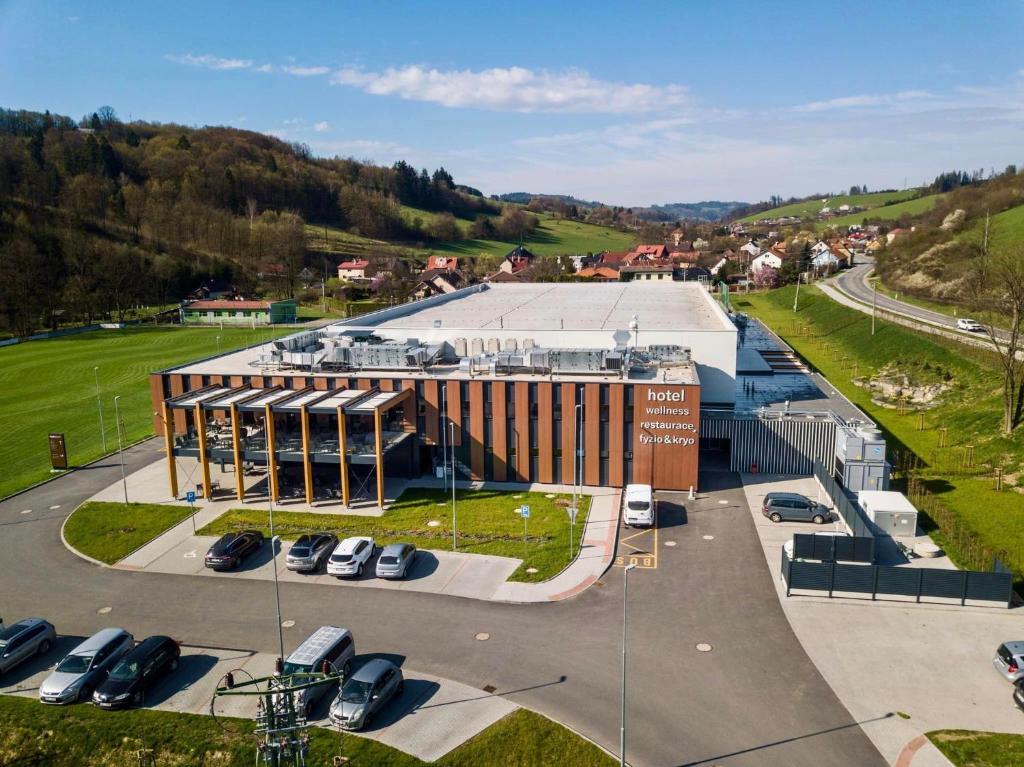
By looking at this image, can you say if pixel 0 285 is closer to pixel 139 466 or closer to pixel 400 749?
pixel 139 466

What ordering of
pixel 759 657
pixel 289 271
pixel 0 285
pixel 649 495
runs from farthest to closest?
pixel 289 271
pixel 0 285
pixel 649 495
pixel 759 657

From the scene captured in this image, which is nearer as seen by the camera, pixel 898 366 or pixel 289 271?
pixel 898 366

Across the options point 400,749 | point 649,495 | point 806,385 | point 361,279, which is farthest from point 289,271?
point 400,749

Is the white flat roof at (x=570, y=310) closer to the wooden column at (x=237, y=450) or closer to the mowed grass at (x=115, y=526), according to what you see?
the wooden column at (x=237, y=450)

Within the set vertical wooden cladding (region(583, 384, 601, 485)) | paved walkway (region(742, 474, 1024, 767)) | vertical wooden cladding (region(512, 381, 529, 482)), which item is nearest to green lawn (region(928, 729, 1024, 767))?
paved walkway (region(742, 474, 1024, 767))

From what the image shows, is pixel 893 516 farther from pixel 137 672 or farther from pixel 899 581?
pixel 137 672

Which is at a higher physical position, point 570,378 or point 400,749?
point 570,378

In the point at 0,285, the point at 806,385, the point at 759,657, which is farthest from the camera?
the point at 0,285
